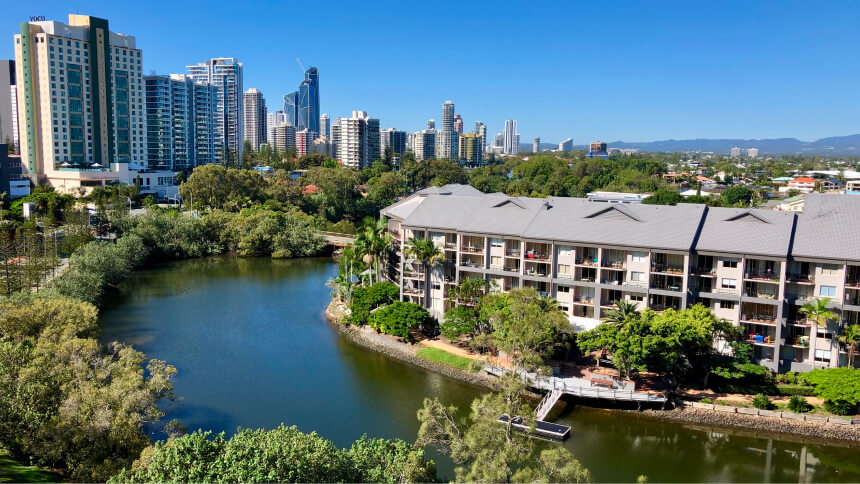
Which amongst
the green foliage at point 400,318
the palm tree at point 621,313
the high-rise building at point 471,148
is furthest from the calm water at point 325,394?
the high-rise building at point 471,148

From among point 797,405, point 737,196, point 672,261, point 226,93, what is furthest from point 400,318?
point 226,93

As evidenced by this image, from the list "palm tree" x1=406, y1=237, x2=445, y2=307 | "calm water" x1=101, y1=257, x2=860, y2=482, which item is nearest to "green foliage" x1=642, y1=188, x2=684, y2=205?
"calm water" x1=101, y1=257, x2=860, y2=482

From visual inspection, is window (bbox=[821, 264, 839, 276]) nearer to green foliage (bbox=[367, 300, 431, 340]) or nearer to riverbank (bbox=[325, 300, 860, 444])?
riverbank (bbox=[325, 300, 860, 444])

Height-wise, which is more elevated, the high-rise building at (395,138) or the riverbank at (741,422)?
the high-rise building at (395,138)

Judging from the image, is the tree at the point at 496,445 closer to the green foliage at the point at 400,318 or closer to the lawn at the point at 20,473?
the lawn at the point at 20,473

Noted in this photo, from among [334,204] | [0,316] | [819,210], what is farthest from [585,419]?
[334,204]

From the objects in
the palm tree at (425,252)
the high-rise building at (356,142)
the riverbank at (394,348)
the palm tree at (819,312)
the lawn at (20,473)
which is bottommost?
the riverbank at (394,348)
